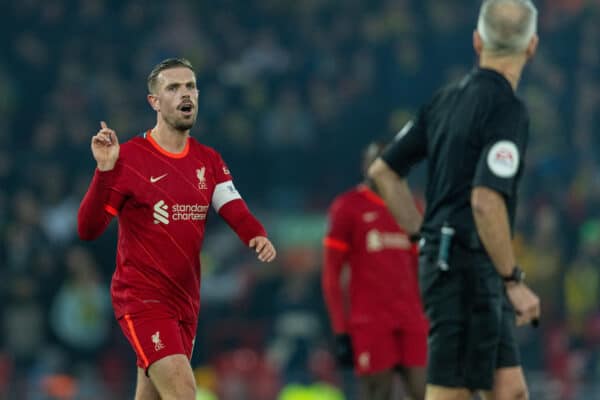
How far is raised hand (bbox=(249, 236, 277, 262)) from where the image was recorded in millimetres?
6055

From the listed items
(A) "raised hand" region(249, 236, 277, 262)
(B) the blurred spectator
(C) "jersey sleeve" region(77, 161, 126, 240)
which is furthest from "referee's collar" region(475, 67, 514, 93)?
(B) the blurred spectator

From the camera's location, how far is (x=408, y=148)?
5633 millimetres

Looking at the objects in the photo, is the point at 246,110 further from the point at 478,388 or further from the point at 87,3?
the point at 478,388

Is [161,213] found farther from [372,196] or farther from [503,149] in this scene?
[372,196]

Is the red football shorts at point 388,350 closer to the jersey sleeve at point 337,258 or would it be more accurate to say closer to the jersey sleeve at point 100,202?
the jersey sleeve at point 337,258

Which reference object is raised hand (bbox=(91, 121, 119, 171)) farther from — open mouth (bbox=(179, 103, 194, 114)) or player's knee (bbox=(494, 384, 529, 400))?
player's knee (bbox=(494, 384, 529, 400))

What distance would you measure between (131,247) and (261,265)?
8.92 m

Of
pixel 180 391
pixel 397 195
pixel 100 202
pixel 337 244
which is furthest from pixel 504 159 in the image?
pixel 337 244

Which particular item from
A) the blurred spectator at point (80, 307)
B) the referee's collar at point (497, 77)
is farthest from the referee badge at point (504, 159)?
the blurred spectator at point (80, 307)

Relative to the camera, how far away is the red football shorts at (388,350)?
847 cm

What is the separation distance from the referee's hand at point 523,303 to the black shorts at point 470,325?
0.21 meters

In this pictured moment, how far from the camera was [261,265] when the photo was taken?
15.0m

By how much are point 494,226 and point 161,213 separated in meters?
1.81

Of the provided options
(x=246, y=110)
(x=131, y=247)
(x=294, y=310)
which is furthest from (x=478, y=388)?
(x=246, y=110)
